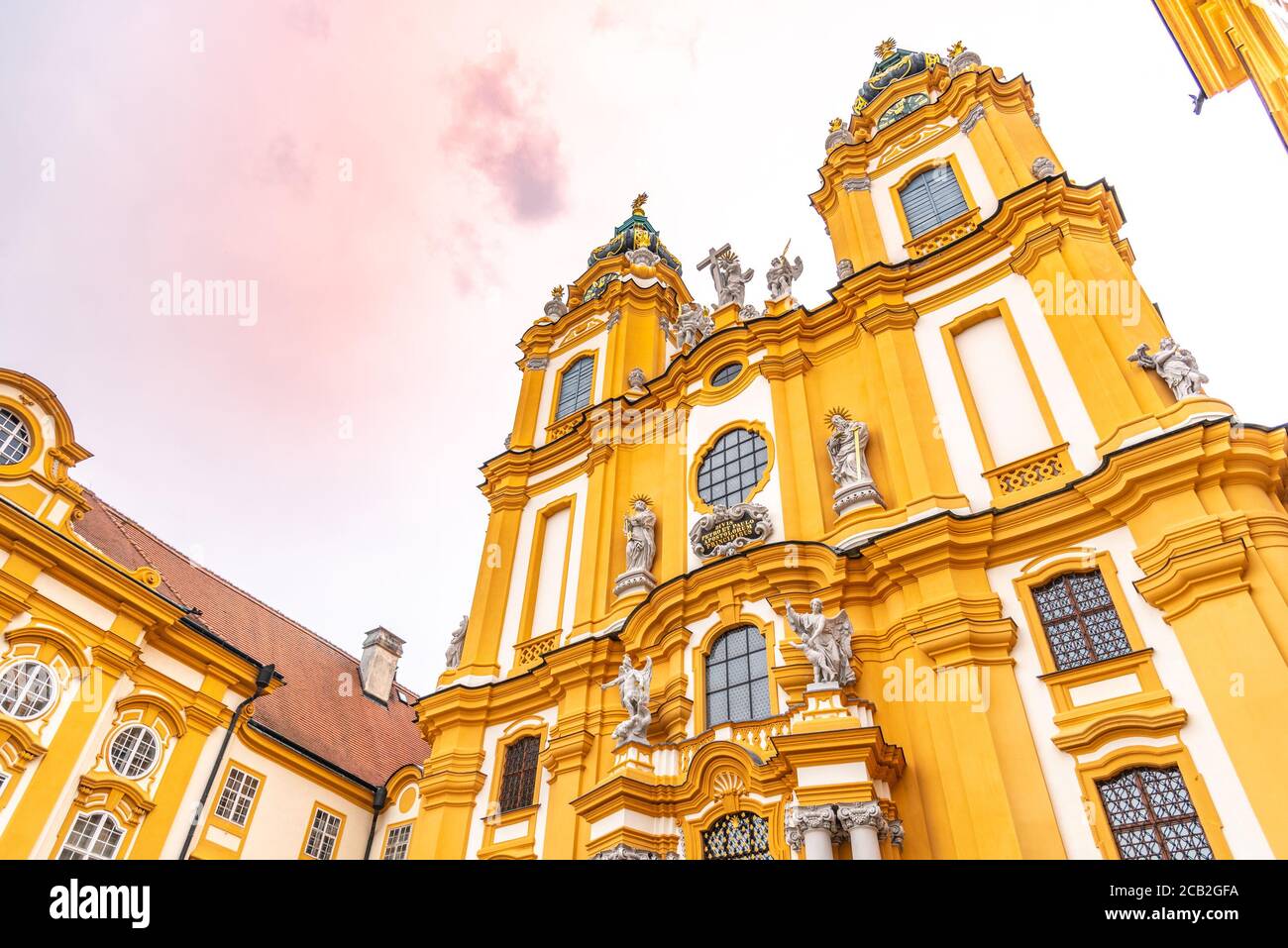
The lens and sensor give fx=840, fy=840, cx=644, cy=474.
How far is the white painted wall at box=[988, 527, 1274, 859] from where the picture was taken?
9.14 meters

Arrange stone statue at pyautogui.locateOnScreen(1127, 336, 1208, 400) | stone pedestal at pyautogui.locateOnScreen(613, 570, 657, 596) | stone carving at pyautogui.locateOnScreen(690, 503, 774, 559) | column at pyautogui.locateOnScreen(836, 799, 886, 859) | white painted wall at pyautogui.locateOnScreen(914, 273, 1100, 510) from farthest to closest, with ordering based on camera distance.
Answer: stone pedestal at pyautogui.locateOnScreen(613, 570, 657, 596), stone carving at pyautogui.locateOnScreen(690, 503, 774, 559), white painted wall at pyautogui.locateOnScreen(914, 273, 1100, 510), stone statue at pyautogui.locateOnScreen(1127, 336, 1208, 400), column at pyautogui.locateOnScreen(836, 799, 886, 859)

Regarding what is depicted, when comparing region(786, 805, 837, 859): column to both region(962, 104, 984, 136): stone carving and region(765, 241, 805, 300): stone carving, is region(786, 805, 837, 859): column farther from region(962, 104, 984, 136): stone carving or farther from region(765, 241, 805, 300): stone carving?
region(962, 104, 984, 136): stone carving

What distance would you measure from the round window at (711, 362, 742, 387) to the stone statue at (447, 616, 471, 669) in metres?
7.91

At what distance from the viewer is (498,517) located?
20.8m

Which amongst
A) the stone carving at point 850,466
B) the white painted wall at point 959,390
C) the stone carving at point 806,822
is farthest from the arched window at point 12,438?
the white painted wall at point 959,390

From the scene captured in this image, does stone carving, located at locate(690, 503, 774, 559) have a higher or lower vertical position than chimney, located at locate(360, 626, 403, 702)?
lower

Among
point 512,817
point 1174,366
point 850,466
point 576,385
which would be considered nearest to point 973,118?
point 1174,366

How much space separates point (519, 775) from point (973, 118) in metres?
17.2

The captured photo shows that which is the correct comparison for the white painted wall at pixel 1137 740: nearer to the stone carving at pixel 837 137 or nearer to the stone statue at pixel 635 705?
the stone statue at pixel 635 705

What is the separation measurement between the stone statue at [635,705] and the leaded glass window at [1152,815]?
20.8 feet

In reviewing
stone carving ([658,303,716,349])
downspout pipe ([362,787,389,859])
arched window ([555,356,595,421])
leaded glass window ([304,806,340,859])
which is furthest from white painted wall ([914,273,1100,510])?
leaded glass window ([304,806,340,859])

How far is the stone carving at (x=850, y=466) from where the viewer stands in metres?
14.4

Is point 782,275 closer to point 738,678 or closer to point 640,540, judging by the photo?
point 640,540

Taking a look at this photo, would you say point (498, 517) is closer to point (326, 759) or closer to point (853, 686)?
point (326, 759)
